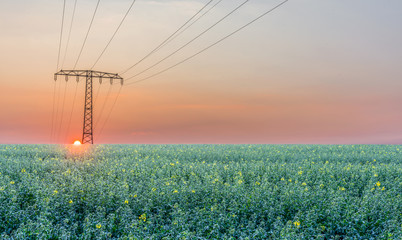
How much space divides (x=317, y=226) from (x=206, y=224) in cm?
338

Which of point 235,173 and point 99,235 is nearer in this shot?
point 99,235

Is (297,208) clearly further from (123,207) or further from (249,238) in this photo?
(123,207)

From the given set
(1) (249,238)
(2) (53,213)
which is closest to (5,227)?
(2) (53,213)

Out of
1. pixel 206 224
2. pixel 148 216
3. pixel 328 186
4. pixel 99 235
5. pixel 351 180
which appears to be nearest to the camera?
pixel 99 235

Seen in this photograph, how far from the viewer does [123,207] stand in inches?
475

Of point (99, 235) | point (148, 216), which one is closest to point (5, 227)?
point (99, 235)

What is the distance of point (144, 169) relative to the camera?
17.6m

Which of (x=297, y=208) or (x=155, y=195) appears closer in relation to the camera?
(x=297, y=208)

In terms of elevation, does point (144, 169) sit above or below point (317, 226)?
above

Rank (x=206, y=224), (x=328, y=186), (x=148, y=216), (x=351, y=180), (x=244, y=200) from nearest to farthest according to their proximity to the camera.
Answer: (x=206, y=224)
(x=148, y=216)
(x=244, y=200)
(x=328, y=186)
(x=351, y=180)

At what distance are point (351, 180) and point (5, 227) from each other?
14252 mm

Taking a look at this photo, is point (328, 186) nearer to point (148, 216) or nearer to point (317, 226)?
point (317, 226)

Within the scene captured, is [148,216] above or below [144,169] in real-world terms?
below

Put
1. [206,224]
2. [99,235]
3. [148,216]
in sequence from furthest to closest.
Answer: [148,216], [206,224], [99,235]
